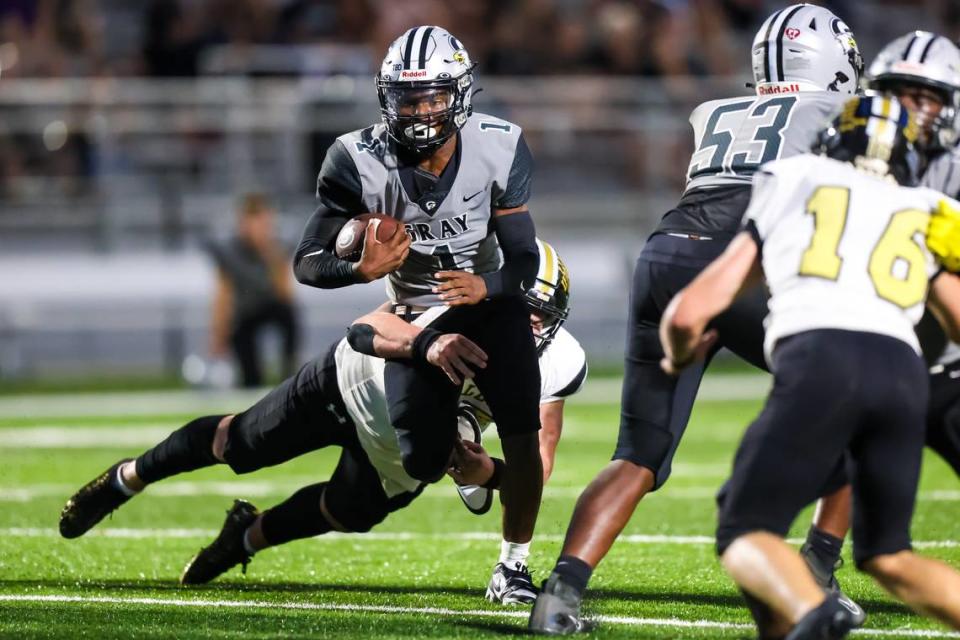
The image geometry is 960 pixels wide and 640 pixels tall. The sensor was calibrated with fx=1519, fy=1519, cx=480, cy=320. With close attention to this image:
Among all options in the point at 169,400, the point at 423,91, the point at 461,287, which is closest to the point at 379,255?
the point at 461,287

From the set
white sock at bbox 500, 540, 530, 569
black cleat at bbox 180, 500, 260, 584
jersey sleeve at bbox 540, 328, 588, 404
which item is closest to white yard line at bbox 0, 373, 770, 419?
black cleat at bbox 180, 500, 260, 584

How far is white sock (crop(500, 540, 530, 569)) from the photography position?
508cm

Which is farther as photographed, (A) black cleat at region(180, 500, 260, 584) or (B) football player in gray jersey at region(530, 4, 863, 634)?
(A) black cleat at region(180, 500, 260, 584)

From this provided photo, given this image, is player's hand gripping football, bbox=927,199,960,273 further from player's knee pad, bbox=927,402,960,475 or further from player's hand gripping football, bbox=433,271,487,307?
player's hand gripping football, bbox=433,271,487,307

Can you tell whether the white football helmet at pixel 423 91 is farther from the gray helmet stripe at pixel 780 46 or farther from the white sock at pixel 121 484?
the white sock at pixel 121 484

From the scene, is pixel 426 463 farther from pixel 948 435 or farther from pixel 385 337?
pixel 948 435

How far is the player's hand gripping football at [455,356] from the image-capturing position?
4.66 metres

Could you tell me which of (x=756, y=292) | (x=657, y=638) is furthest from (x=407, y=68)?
(x=657, y=638)

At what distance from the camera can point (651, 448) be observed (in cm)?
443

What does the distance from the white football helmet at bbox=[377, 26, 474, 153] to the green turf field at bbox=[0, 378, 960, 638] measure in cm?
153

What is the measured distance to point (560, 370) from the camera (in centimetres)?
543

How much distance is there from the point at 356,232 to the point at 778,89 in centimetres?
143

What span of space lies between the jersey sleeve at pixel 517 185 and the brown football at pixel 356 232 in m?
0.38

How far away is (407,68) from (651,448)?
1492mm
